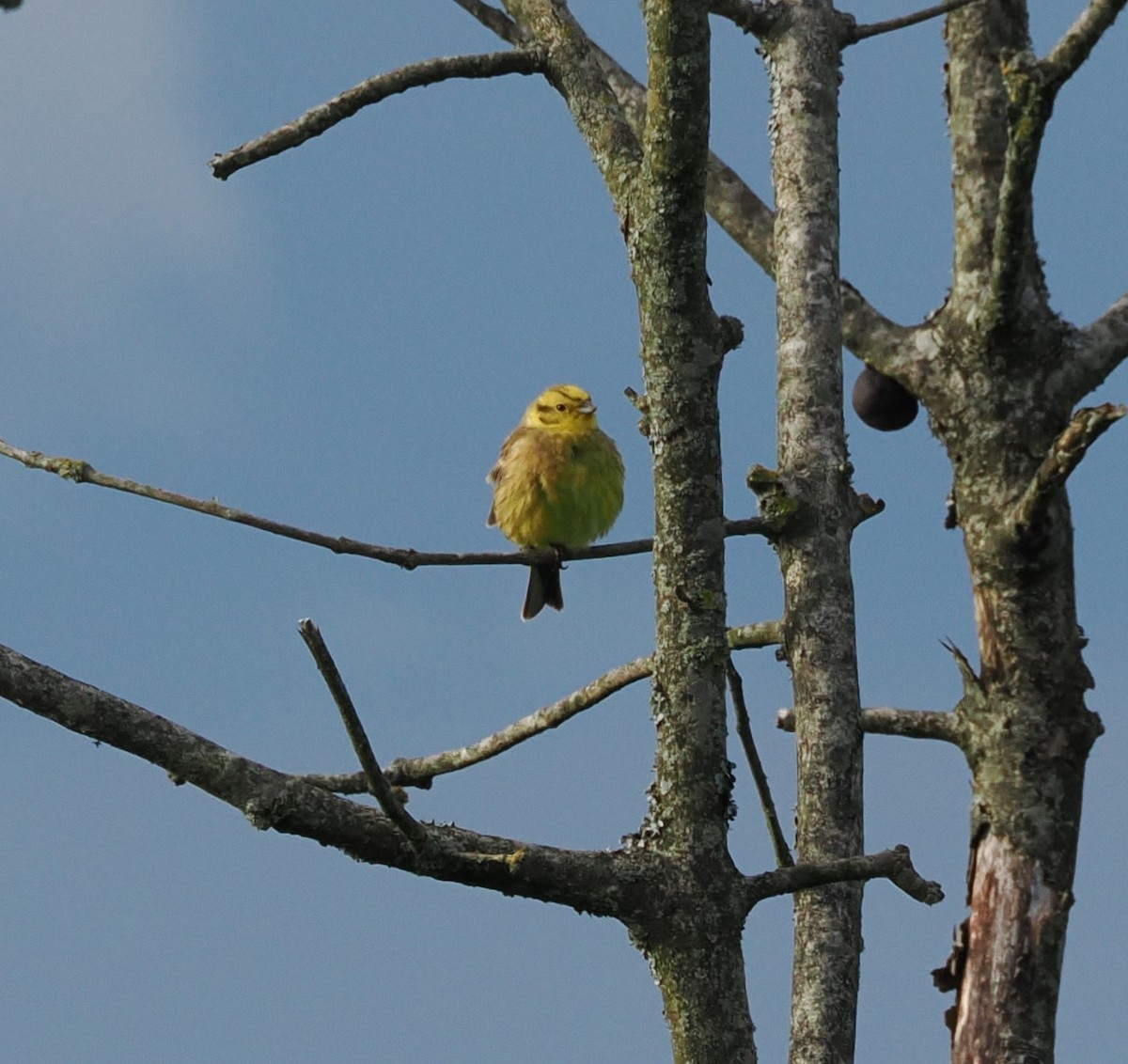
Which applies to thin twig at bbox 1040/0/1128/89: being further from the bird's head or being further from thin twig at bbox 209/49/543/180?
the bird's head

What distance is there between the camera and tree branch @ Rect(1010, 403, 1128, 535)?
4801 millimetres

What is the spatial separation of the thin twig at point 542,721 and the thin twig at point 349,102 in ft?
7.88

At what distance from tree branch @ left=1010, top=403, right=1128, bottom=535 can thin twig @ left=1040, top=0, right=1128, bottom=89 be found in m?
0.99

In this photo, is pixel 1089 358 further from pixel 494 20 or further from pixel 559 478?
pixel 559 478

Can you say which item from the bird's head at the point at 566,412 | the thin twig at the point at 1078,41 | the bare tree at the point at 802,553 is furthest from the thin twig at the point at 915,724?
the bird's head at the point at 566,412

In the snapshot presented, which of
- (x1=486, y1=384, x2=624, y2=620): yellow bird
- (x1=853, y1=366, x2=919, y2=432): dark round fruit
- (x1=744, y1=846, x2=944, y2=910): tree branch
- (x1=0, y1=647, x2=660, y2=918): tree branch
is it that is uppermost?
(x1=486, y1=384, x2=624, y2=620): yellow bird

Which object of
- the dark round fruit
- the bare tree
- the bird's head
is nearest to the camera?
the bare tree

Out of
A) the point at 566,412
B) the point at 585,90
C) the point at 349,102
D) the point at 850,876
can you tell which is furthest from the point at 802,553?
the point at 566,412

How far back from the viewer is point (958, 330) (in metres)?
6.32

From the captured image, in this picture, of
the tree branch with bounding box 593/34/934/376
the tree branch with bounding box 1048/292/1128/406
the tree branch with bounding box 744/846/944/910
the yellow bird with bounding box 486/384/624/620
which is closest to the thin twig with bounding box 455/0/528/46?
the tree branch with bounding box 593/34/934/376

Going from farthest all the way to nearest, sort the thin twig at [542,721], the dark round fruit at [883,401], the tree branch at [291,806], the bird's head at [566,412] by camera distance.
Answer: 1. the bird's head at [566,412]
2. the dark round fruit at [883,401]
3. the thin twig at [542,721]
4. the tree branch at [291,806]

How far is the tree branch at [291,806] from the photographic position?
11.8 feet

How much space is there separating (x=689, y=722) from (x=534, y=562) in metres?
1.74

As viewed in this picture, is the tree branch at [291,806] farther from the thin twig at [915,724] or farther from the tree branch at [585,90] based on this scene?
the thin twig at [915,724]
